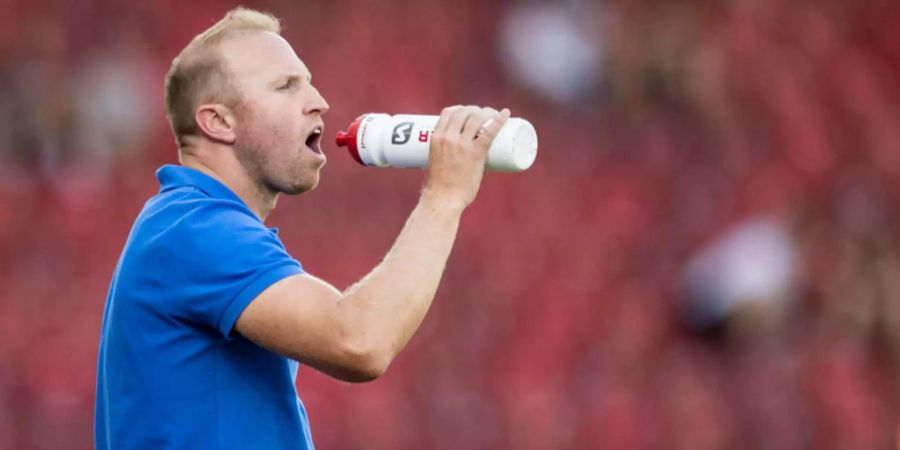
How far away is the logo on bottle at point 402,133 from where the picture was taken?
7.18ft

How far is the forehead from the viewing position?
2246mm

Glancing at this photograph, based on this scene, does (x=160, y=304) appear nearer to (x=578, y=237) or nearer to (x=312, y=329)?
(x=312, y=329)

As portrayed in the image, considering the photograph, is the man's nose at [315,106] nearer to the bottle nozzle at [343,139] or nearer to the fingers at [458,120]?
the bottle nozzle at [343,139]

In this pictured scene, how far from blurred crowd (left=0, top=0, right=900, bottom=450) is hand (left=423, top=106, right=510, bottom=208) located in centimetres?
334

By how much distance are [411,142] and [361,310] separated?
0.35 metres

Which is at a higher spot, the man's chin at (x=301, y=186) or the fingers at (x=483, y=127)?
the fingers at (x=483, y=127)

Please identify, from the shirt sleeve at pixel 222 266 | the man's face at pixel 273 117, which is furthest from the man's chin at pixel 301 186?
the shirt sleeve at pixel 222 266

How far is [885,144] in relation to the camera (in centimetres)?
680

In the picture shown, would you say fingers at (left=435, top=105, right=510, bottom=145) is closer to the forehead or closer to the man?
the man

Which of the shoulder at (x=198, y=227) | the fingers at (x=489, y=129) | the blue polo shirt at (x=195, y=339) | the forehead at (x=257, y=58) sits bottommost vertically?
the blue polo shirt at (x=195, y=339)

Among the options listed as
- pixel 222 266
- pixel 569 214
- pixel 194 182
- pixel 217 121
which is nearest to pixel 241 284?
pixel 222 266

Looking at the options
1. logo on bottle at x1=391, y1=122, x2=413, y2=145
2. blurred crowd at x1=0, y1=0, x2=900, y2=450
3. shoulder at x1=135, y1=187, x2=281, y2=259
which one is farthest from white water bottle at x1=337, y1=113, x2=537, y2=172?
blurred crowd at x1=0, y1=0, x2=900, y2=450

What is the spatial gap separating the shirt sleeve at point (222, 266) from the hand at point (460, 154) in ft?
0.85

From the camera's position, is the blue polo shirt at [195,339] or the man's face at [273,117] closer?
the blue polo shirt at [195,339]
